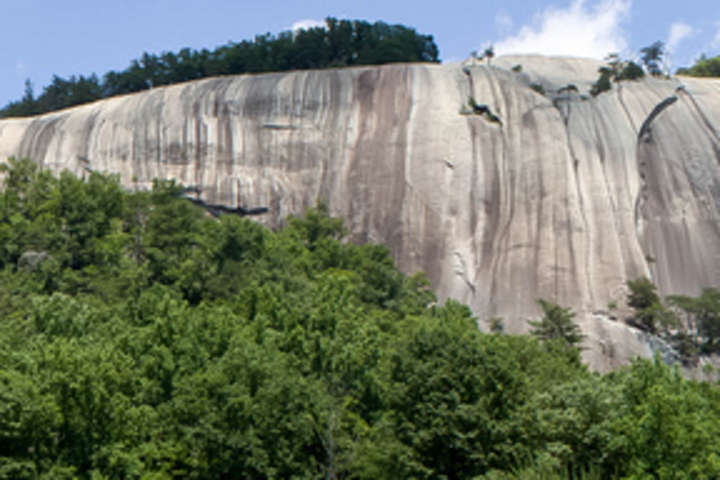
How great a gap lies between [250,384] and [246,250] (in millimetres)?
22152

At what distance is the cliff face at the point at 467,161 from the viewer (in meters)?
48.9

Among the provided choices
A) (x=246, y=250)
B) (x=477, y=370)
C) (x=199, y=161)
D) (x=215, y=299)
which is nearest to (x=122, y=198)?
(x=199, y=161)

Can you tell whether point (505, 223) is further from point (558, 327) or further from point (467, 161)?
point (558, 327)

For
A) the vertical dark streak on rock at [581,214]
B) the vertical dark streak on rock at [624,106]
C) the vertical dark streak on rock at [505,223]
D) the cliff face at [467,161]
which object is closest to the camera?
the vertical dark streak on rock at [581,214]

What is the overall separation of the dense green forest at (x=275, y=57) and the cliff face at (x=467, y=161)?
1325 cm

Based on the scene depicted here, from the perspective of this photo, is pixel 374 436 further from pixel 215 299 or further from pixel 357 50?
pixel 357 50

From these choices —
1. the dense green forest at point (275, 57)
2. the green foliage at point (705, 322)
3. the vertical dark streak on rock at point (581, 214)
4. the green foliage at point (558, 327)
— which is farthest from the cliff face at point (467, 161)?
the dense green forest at point (275, 57)

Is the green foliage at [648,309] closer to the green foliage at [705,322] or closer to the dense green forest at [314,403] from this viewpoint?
the green foliage at [705,322]

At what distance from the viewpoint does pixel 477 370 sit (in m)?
23.4

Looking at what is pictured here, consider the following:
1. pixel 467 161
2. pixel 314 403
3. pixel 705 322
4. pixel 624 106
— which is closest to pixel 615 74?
pixel 624 106

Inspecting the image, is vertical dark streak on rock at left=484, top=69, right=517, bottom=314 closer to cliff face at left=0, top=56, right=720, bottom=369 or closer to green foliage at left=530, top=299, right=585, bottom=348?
cliff face at left=0, top=56, right=720, bottom=369

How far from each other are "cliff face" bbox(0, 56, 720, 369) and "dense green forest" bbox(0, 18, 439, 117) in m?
13.2

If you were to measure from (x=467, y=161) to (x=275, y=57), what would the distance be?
25.7 m

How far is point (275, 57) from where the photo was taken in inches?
2840
